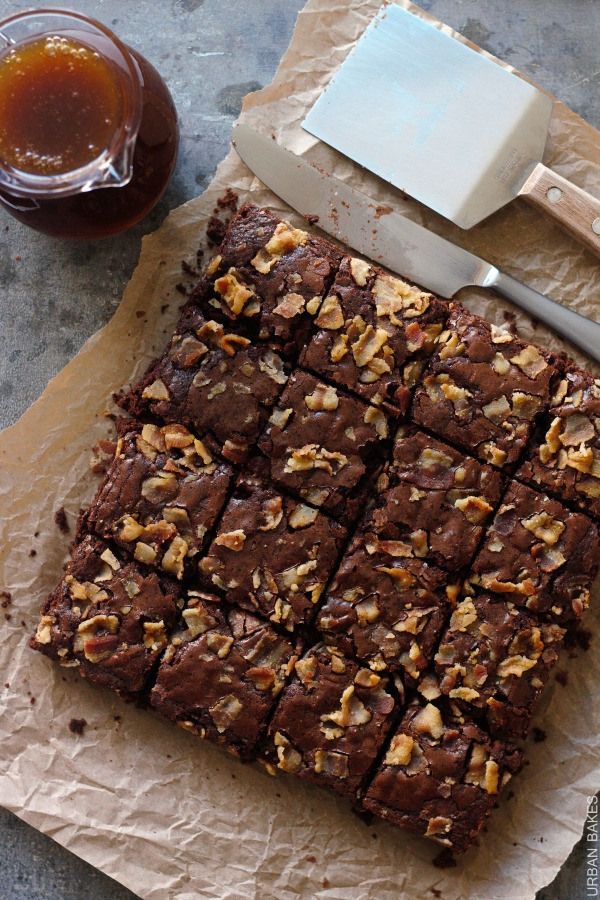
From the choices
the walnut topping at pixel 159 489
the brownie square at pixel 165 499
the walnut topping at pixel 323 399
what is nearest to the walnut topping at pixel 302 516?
the brownie square at pixel 165 499

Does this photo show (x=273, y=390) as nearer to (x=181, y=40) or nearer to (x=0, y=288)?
(x=0, y=288)

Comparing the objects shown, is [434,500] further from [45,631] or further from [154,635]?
[45,631]

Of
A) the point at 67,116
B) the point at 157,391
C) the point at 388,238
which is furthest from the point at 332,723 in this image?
the point at 67,116

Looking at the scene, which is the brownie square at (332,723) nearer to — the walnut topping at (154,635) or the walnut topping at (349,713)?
the walnut topping at (349,713)

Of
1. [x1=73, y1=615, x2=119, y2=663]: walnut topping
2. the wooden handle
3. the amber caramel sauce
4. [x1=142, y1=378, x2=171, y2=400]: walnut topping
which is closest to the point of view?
the amber caramel sauce

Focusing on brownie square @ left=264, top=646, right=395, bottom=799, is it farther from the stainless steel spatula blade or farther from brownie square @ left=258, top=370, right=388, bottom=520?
the stainless steel spatula blade

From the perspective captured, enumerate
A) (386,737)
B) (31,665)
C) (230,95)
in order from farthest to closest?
1. (230,95)
2. (31,665)
3. (386,737)

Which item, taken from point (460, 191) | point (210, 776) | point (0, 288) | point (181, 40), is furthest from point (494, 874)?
point (181, 40)

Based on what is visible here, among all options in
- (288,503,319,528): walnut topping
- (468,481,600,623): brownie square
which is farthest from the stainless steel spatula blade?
(288,503,319,528): walnut topping
